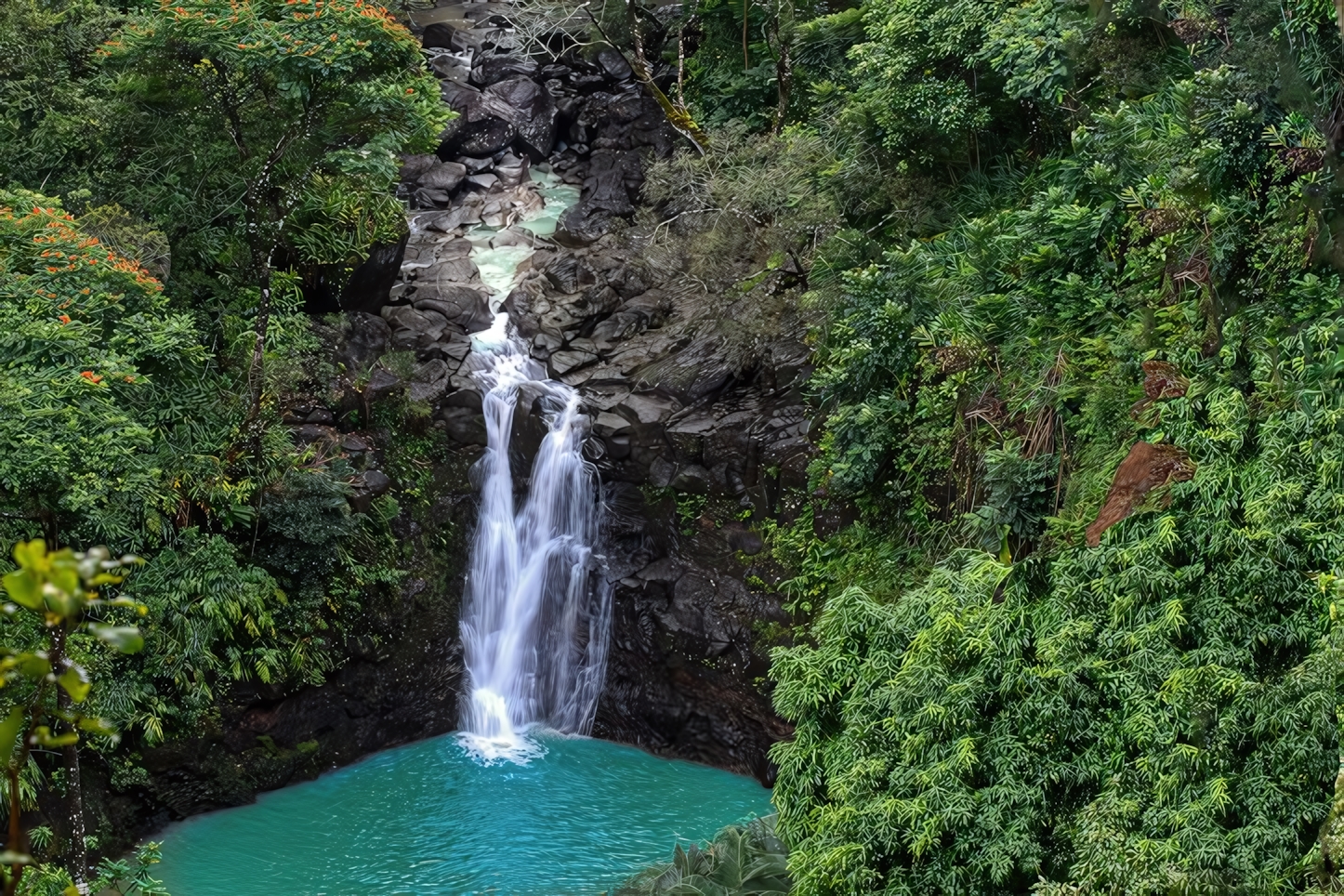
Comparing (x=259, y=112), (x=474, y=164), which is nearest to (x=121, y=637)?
(x=259, y=112)

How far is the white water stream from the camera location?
15398mm

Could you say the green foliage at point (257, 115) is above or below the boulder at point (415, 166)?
below

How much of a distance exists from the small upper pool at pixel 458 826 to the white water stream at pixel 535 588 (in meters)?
0.89

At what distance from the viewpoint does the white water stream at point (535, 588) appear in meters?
15.4

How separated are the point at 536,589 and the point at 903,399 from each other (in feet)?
20.2

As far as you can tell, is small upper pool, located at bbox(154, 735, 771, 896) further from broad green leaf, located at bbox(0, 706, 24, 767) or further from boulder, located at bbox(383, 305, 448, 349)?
broad green leaf, located at bbox(0, 706, 24, 767)

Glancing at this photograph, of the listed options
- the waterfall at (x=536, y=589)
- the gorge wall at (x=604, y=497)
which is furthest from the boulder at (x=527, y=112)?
the waterfall at (x=536, y=589)

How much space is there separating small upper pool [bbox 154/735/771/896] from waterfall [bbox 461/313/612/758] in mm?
824

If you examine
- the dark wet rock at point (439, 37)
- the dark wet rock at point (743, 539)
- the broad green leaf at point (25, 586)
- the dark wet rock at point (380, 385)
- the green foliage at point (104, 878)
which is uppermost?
the dark wet rock at point (439, 37)


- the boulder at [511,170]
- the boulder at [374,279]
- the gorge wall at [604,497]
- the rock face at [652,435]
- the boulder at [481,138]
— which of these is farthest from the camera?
the boulder at [481,138]

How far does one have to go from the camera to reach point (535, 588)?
15.8 meters

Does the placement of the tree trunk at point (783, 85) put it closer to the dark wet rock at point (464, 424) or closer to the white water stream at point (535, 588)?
the white water stream at point (535, 588)

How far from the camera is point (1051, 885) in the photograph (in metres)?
6.71

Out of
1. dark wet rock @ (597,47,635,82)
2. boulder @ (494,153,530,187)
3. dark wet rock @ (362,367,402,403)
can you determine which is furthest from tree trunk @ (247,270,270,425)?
dark wet rock @ (597,47,635,82)
